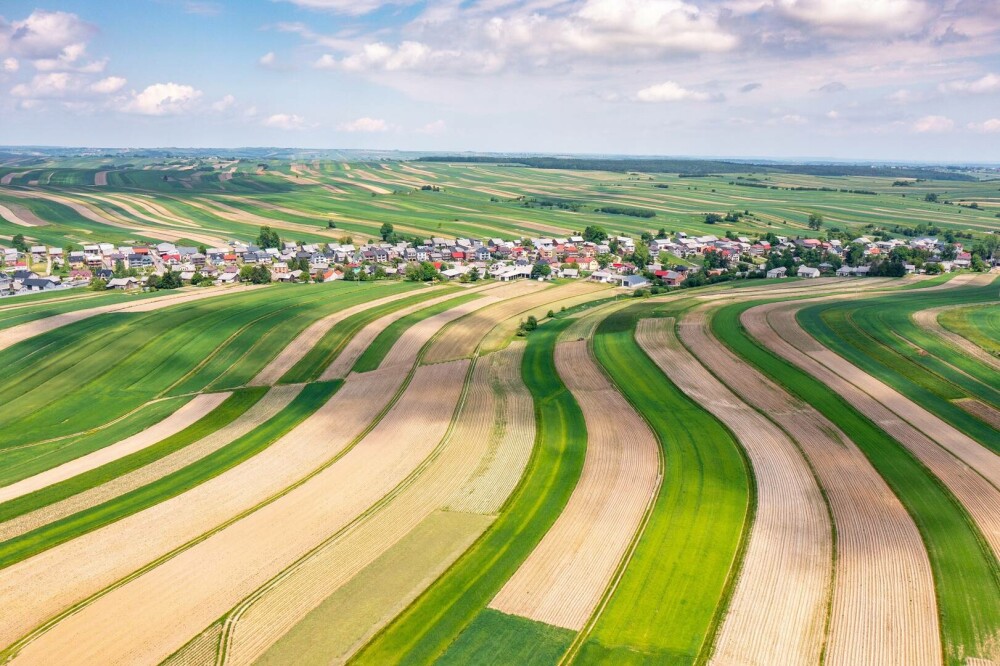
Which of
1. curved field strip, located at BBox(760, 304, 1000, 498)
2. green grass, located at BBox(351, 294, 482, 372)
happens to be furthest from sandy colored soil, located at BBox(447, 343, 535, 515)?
curved field strip, located at BBox(760, 304, 1000, 498)

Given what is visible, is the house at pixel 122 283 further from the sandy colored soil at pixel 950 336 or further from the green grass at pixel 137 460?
the sandy colored soil at pixel 950 336

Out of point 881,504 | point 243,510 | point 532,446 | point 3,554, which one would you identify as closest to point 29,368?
point 3,554

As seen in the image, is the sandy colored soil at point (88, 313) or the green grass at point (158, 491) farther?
the sandy colored soil at point (88, 313)

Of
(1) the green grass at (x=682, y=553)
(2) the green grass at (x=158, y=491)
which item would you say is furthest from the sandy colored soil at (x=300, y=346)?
(1) the green grass at (x=682, y=553)

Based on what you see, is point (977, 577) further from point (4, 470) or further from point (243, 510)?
point (4, 470)

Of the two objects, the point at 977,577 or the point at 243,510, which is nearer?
the point at 977,577

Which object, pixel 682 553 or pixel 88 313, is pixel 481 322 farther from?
pixel 682 553
